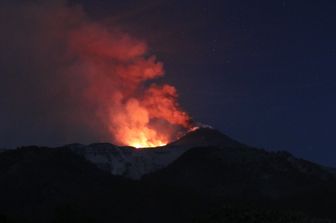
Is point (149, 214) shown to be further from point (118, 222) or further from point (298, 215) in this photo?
point (298, 215)

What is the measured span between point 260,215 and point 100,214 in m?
118

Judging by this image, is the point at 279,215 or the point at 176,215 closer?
the point at 279,215

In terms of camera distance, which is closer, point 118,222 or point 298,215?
point 298,215

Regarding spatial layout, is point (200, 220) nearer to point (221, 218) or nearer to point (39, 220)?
point (221, 218)

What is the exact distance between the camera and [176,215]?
655 ft

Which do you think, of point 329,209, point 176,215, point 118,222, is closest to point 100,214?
point 118,222

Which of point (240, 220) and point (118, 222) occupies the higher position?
point (118, 222)

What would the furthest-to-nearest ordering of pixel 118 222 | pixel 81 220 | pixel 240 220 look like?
1. pixel 118 222
2. pixel 81 220
3. pixel 240 220

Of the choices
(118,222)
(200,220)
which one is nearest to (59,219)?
(200,220)

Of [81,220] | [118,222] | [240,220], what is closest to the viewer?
[240,220]

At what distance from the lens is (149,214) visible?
19962cm

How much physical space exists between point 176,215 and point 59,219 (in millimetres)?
100609

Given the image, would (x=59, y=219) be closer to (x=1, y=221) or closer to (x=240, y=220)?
(x=1, y=221)

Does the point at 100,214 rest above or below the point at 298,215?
above
